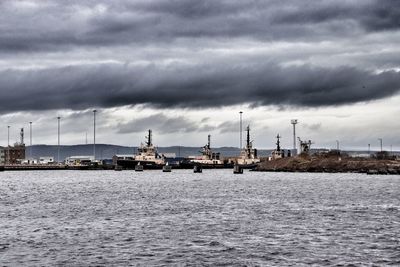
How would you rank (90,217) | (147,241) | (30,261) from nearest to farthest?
(30,261)
(147,241)
(90,217)

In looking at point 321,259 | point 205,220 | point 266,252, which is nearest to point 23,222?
point 205,220

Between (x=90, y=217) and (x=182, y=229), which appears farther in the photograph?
(x=90, y=217)

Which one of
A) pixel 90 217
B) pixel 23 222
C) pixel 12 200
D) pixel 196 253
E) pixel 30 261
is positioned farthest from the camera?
pixel 12 200

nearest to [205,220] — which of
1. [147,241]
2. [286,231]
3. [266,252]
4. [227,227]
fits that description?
[227,227]

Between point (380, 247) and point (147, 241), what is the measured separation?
19481mm

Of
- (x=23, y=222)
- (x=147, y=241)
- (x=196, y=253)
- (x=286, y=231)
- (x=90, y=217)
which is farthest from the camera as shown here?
(x=90, y=217)

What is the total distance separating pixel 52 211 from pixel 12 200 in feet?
89.3

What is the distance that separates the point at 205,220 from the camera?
7525cm

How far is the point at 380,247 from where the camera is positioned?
5422cm

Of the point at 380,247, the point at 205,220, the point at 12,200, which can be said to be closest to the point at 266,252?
the point at 380,247

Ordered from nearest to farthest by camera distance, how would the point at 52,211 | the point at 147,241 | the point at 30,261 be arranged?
the point at 30,261 → the point at 147,241 → the point at 52,211

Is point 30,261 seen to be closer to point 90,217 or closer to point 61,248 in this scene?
point 61,248

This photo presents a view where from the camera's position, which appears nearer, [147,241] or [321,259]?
[321,259]

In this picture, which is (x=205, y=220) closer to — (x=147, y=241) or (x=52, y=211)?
(x=147, y=241)
